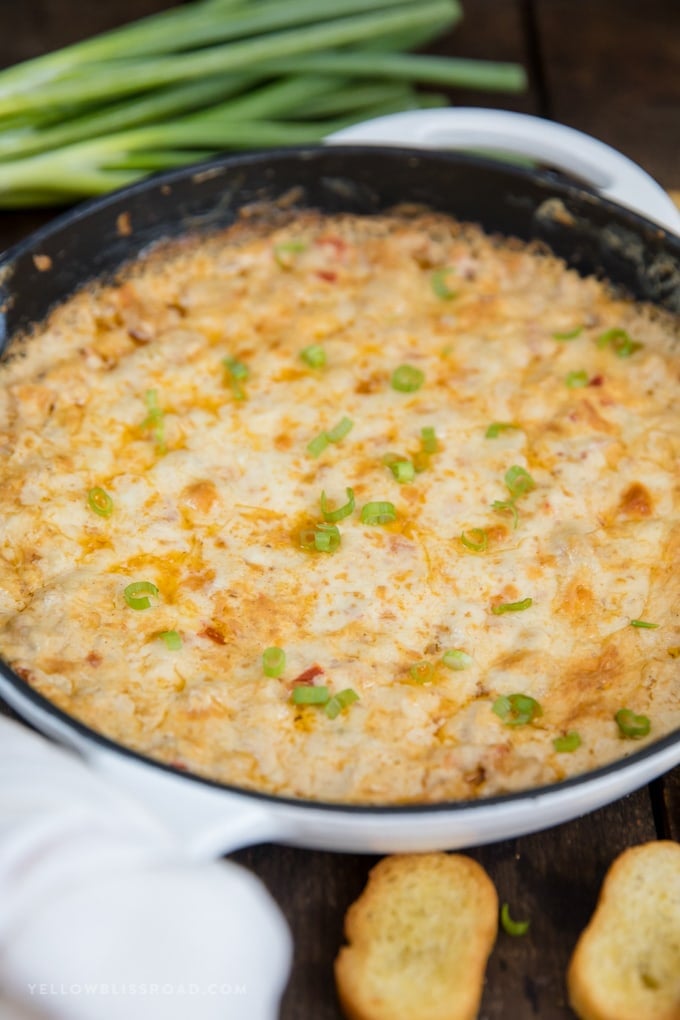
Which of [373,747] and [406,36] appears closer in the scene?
[373,747]

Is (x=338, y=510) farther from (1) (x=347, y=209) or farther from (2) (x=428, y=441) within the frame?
(1) (x=347, y=209)

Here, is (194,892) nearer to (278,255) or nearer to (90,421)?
(90,421)

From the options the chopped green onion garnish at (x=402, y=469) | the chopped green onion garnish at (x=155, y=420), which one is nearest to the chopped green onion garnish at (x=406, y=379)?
the chopped green onion garnish at (x=402, y=469)

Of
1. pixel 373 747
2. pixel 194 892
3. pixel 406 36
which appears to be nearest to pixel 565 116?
pixel 406 36

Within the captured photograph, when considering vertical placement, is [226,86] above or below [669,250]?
above

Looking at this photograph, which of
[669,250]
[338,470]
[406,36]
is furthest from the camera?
[406,36]

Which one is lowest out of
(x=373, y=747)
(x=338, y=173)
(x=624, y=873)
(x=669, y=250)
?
(x=624, y=873)

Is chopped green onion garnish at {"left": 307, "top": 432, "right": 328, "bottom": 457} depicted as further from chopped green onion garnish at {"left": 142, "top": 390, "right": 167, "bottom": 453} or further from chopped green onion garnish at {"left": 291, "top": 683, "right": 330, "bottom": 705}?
chopped green onion garnish at {"left": 291, "top": 683, "right": 330, "bottom": 705}

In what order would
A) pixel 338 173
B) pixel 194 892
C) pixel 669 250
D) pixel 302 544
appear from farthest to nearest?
1. pixel 338 173
2. pixel 669 250
3. pixel 302 544
4. pixel 194 892
